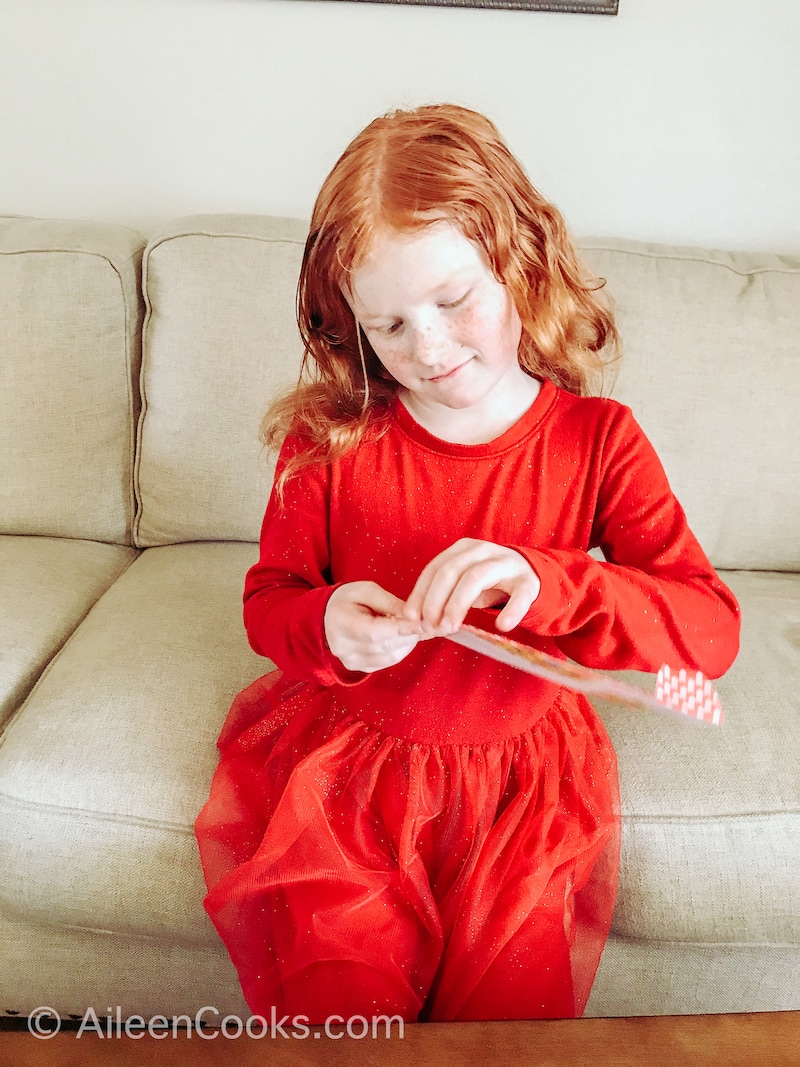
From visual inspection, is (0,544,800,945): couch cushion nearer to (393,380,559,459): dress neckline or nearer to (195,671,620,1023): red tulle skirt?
(195,671,620,1023): red tulle skirt

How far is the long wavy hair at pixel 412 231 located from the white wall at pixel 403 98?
73 cm

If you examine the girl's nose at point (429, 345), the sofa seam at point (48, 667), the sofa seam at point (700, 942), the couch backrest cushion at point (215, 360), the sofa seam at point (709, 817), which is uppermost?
the girl's nose at point (429, 345)

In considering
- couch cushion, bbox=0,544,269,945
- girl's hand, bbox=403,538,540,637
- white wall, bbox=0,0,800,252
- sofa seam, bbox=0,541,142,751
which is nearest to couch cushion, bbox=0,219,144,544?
sofa seam, bbox=0,541,142,751

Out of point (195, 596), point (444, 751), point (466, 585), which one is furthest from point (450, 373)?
point (195, 596)

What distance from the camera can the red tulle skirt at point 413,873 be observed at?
75cm

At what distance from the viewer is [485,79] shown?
1.44 metres

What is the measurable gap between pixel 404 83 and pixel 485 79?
0.13 metres

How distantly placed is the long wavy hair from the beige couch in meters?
0.36

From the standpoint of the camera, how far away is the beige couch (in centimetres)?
85

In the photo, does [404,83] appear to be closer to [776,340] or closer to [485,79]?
[485,79]

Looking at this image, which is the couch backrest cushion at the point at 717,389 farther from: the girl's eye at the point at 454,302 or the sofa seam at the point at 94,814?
the sofa seam at the point at 94,814

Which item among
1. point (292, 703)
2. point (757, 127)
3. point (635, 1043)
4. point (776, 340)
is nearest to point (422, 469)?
point (292, 703)

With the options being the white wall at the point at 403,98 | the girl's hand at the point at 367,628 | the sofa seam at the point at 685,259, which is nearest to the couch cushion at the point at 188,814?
the girl's hand at the point at 367,628

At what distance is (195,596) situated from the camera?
1188 millimetres
